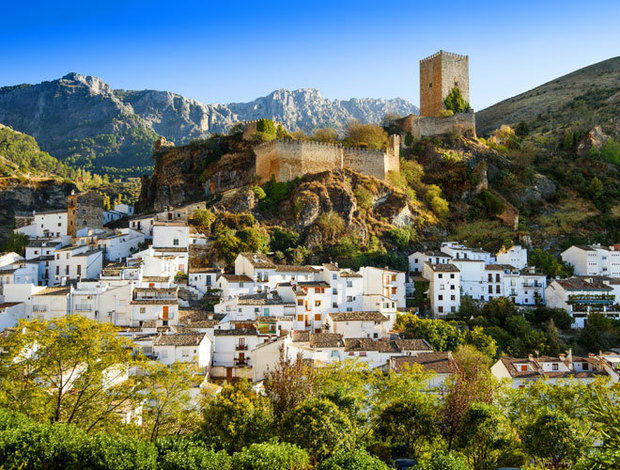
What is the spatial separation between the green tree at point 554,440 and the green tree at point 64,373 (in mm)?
15323

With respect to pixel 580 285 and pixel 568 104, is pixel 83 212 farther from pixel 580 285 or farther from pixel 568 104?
pixel 568 104

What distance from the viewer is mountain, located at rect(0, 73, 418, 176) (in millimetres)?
130000

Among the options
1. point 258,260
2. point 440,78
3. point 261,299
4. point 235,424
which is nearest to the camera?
point 235,424

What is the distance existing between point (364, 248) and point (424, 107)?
3386cm

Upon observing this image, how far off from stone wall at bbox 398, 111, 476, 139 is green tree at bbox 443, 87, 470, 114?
3.31 m

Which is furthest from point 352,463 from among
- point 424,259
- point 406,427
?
point 424,259

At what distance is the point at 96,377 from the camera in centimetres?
1998

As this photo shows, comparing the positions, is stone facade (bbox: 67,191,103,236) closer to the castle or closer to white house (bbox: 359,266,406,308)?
the castle

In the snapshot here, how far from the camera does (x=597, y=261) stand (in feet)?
162

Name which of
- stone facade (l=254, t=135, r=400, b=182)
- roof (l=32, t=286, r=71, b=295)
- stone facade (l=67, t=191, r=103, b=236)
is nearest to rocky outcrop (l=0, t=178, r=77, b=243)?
stone facade (l=67, t=191, r=103, b=236)

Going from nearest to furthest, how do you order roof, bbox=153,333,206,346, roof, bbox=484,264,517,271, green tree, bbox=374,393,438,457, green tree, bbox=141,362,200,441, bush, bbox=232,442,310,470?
bush, bbox=232,442,310,470, green tree, bbox=141,362,200,441, green tree, bbox=374,393,438,457, roof, bbox=153,333,206,346, roof, bbox=484,264,517,271

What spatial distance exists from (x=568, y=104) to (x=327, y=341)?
311 feet

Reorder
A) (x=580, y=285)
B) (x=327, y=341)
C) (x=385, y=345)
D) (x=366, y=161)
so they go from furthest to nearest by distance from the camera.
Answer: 1. (x=366, y=161)
2. (x=580, y=285)
3. (x=385, y=345)
4. (x=327, y=341)

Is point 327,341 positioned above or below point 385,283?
below
